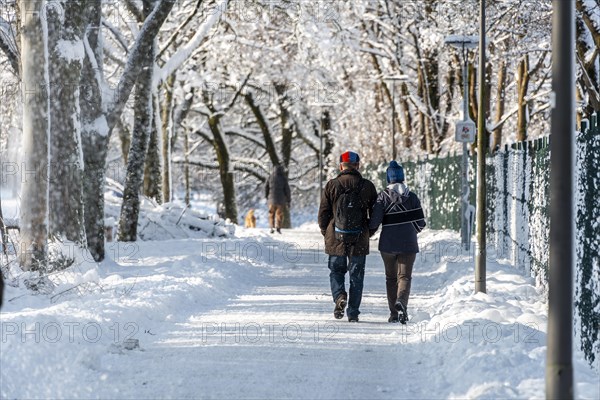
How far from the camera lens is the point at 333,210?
11.5 meters

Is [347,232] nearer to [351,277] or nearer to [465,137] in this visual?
[351,277]

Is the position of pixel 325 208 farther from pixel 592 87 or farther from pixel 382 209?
pixel 592 87

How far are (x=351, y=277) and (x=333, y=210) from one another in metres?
0.81

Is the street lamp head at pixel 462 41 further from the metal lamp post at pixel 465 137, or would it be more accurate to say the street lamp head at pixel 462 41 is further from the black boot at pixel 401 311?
the black boot at pixel 401 311

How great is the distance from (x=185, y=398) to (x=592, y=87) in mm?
13895

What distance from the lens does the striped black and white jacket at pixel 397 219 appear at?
11211mm

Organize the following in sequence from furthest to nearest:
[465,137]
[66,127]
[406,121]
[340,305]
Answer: [406,121], [465,137], [66,127], [340,305]

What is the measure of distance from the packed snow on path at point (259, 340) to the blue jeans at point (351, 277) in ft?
0.80

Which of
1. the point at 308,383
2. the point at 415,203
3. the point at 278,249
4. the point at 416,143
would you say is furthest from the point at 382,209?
the point at 416,143

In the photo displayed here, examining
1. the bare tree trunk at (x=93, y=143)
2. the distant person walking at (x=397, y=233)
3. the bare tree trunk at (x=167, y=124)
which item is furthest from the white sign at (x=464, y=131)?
the bare tree trunk at (x=167, y=124)

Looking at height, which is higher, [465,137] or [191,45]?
[191,45]

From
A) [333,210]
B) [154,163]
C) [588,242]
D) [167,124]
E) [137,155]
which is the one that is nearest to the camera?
[588,242]

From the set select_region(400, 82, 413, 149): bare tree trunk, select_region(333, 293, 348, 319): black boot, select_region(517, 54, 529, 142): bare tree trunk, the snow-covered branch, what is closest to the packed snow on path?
select_region(333, 293, 348, 319): black boot

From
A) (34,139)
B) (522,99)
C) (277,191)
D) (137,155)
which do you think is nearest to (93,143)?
(34,139)
